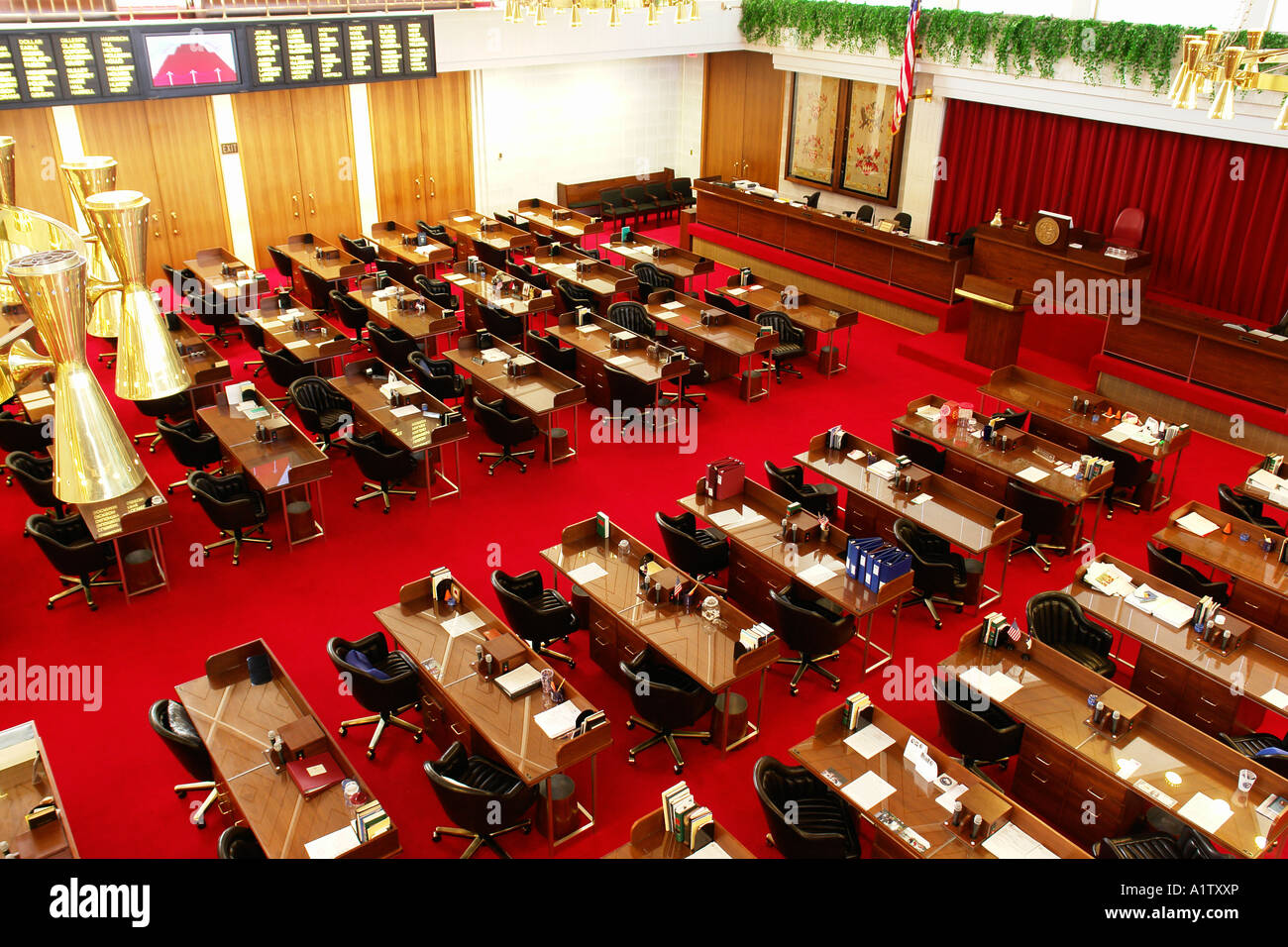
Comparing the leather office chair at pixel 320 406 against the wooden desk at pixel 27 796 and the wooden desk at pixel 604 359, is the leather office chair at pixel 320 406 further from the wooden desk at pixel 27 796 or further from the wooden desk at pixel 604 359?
the wooden desk at pixel 27 796

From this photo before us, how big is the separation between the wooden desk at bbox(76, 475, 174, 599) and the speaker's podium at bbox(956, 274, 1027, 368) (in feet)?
32.0

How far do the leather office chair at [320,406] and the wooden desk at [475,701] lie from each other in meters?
3.83

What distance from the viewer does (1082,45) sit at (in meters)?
13.1

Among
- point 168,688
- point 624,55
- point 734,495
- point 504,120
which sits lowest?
point 168,688

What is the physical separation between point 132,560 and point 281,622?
144 cm

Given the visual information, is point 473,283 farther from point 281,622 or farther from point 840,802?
point 840,802

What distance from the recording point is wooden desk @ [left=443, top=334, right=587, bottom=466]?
1041cm

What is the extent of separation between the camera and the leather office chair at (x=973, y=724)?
6.33m

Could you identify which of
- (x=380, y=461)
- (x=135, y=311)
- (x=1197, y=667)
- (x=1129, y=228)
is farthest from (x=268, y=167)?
(x=135, y=311)

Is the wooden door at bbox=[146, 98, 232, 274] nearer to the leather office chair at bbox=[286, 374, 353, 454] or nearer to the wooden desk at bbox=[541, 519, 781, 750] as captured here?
the leather office chair at bbox=[286, 374, 353, 454]

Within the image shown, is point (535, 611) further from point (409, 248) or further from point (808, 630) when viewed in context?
point (409, 248)

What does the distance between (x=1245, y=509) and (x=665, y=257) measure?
8857 millimetres

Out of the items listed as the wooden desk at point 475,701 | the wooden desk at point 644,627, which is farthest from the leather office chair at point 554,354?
the wooden desk at point 475,701
